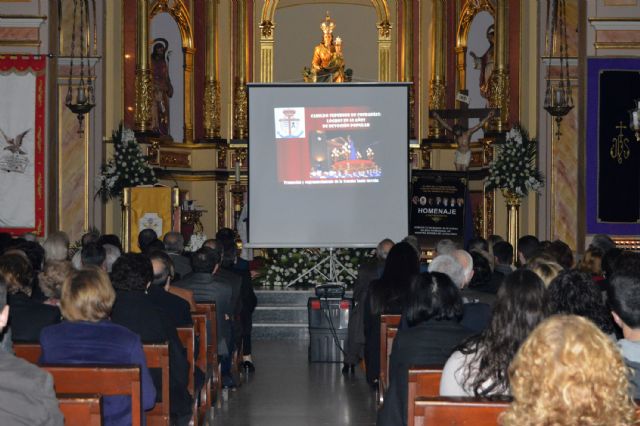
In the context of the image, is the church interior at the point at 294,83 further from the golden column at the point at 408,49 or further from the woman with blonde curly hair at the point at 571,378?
the woman with blonde curly hair at the point at 571,378

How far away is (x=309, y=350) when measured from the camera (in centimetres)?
1088

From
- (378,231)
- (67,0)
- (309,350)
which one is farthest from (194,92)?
(309,350)

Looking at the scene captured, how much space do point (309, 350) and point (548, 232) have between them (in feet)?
15.5

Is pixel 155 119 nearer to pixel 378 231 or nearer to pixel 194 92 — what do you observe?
pixel 194 92

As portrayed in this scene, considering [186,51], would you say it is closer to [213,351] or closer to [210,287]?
[210,287]

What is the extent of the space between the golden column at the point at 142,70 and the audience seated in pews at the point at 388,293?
31.1ft

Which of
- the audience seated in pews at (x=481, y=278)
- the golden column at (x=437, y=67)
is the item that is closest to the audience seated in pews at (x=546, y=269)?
the audience seated in pews at (x=481, y=278)

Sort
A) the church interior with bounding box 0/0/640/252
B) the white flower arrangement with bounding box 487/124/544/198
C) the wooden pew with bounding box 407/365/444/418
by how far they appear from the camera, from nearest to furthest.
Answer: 1. the wooden pew with bounding box 407/365/444/418
2. the church interior with bounding box 0/0/640/252
3. the white flower arrangement with bounding box 487/124/544/198

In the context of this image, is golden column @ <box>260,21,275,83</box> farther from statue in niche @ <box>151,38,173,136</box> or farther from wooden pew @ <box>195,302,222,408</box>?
wooden pew @ <box>195,302,222,408</box>

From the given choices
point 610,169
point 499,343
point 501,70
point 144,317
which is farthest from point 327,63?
point 499,343

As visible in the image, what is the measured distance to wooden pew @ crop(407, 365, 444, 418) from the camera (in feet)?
15.6

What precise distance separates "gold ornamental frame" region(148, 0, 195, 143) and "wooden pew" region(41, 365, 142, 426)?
14.2 m

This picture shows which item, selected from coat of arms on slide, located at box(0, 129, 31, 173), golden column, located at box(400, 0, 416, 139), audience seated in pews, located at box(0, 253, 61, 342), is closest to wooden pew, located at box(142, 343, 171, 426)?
audience seated in pews, located at box(0, 253, 61, 342)

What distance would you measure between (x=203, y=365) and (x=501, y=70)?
969cm
